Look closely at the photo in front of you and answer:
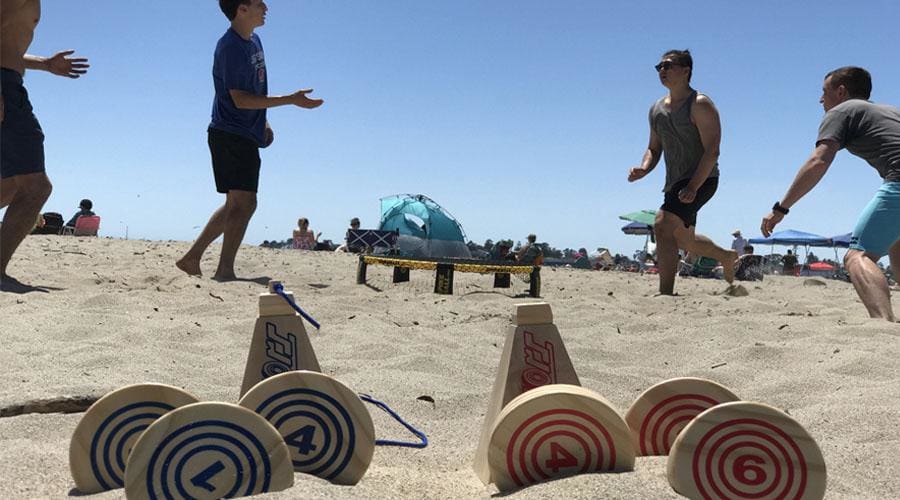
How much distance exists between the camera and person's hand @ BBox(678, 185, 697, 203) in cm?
502

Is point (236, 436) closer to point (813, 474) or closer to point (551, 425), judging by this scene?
point (551, 425)

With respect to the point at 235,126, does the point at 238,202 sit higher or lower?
lower

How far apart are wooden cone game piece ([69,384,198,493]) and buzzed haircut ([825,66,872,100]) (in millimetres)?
3871

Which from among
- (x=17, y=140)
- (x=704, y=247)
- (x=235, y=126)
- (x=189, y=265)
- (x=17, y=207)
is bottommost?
(x=189, y=265)

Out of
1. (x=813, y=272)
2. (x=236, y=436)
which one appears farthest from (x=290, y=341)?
(x=813, y=272)

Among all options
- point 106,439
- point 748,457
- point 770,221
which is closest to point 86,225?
point 770,221

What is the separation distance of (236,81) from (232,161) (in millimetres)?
521

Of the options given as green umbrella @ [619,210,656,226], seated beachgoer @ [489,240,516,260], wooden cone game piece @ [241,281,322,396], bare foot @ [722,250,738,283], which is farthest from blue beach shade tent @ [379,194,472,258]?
wooden cone game piece @ [241,281,322,396]

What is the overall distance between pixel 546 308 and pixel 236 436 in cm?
→ 74

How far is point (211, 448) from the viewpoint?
1.13 meters

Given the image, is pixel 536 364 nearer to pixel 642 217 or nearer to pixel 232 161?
pixel 232 161

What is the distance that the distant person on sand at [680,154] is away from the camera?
5.00 metres

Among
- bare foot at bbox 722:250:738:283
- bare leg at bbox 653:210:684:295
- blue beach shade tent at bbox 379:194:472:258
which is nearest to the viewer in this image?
bare leg at bbox 653:210:684:295

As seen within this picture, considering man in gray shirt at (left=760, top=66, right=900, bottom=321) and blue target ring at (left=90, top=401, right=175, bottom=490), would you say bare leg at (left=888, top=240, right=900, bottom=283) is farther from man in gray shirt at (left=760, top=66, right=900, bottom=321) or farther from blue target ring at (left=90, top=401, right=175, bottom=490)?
blue target ring at (left=90, top=401, right=175, bottom=490)
